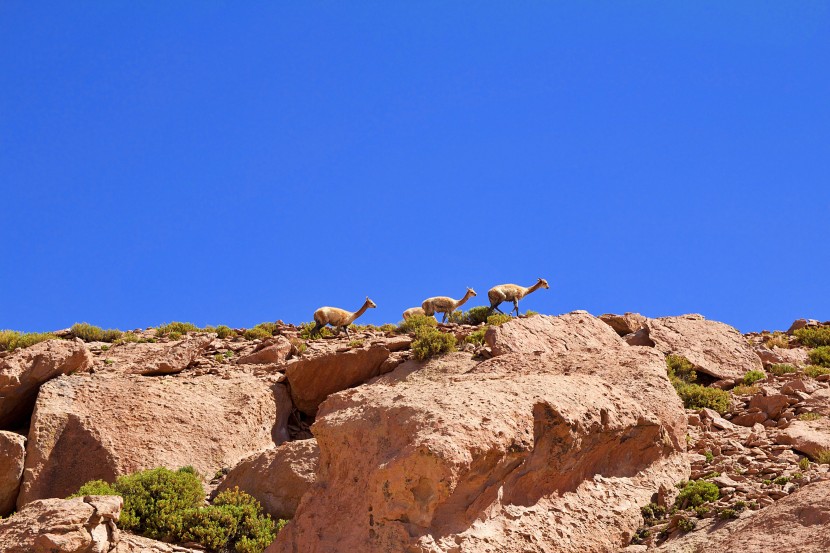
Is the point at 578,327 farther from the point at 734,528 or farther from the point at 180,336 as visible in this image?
the point at 180,336

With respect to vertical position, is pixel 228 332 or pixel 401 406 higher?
pixel 228 332

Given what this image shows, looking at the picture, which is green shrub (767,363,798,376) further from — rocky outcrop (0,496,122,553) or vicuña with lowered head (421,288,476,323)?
rocky outcrop (0,496,122,553)

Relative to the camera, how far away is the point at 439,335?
19359 mm

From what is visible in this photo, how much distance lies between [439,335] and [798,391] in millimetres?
7433

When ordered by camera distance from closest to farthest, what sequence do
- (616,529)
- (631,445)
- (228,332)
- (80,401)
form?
(616,529) → (631,445) → (80,401) → (228,332)

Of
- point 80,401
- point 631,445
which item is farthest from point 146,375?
point 631,445

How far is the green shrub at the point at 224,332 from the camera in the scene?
2337 cm

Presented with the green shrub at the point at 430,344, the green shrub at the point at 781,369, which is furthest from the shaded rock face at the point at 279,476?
the green shrub at the point at 781,369

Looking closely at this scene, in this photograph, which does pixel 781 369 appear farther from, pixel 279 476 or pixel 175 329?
pixel 175 329

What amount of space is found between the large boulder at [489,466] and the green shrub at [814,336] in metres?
10.4

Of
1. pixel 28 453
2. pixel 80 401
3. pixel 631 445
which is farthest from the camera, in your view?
pixel 80 401

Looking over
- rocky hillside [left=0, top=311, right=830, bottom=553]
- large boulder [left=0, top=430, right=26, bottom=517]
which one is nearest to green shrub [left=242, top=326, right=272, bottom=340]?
rocky hillside [left=0, top=311, right=830, bottom=553]

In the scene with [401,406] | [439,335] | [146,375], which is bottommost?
[401,406]

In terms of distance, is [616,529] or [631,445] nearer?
[616,529]
